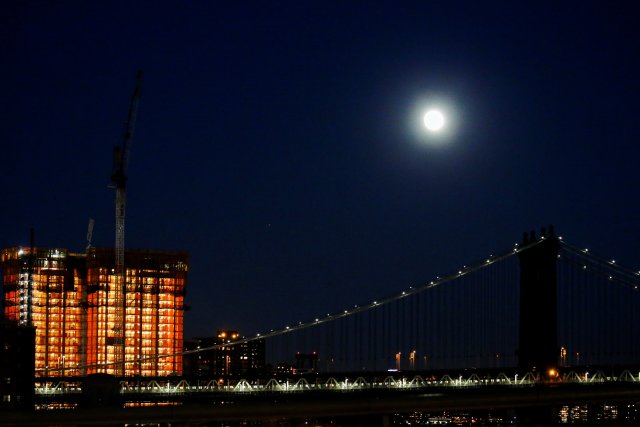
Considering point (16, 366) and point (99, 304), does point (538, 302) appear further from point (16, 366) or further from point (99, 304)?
point (99, 304)

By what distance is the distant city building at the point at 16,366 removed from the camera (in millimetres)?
82250

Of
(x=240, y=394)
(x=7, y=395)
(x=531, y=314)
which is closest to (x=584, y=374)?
(x=531, y=314)

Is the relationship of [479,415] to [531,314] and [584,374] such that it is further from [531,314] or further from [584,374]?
[531,314]

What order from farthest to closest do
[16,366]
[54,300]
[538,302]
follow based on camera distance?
1. [54,300]
2. [16,366]
3. [538,302]

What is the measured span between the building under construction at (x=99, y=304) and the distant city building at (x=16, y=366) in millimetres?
85344

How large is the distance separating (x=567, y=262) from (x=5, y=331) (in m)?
51.7

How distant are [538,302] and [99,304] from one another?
120 m

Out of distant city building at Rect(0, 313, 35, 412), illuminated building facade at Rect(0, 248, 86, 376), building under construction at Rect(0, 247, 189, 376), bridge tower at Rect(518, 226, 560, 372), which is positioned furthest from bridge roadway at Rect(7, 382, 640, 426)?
illuminated building facade at Rect(0, 248, 86, 376)

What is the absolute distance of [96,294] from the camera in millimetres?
187625

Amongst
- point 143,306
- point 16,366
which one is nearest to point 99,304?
point 143,306

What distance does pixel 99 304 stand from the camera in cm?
18725

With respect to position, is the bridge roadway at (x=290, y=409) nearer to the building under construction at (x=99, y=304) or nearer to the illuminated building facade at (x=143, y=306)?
the building under construction at (x=99, y=304)

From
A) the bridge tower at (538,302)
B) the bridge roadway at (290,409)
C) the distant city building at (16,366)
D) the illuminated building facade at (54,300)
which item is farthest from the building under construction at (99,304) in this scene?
the bridge roadway at (290,409)

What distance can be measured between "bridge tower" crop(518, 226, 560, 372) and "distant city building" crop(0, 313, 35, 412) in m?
37.9
